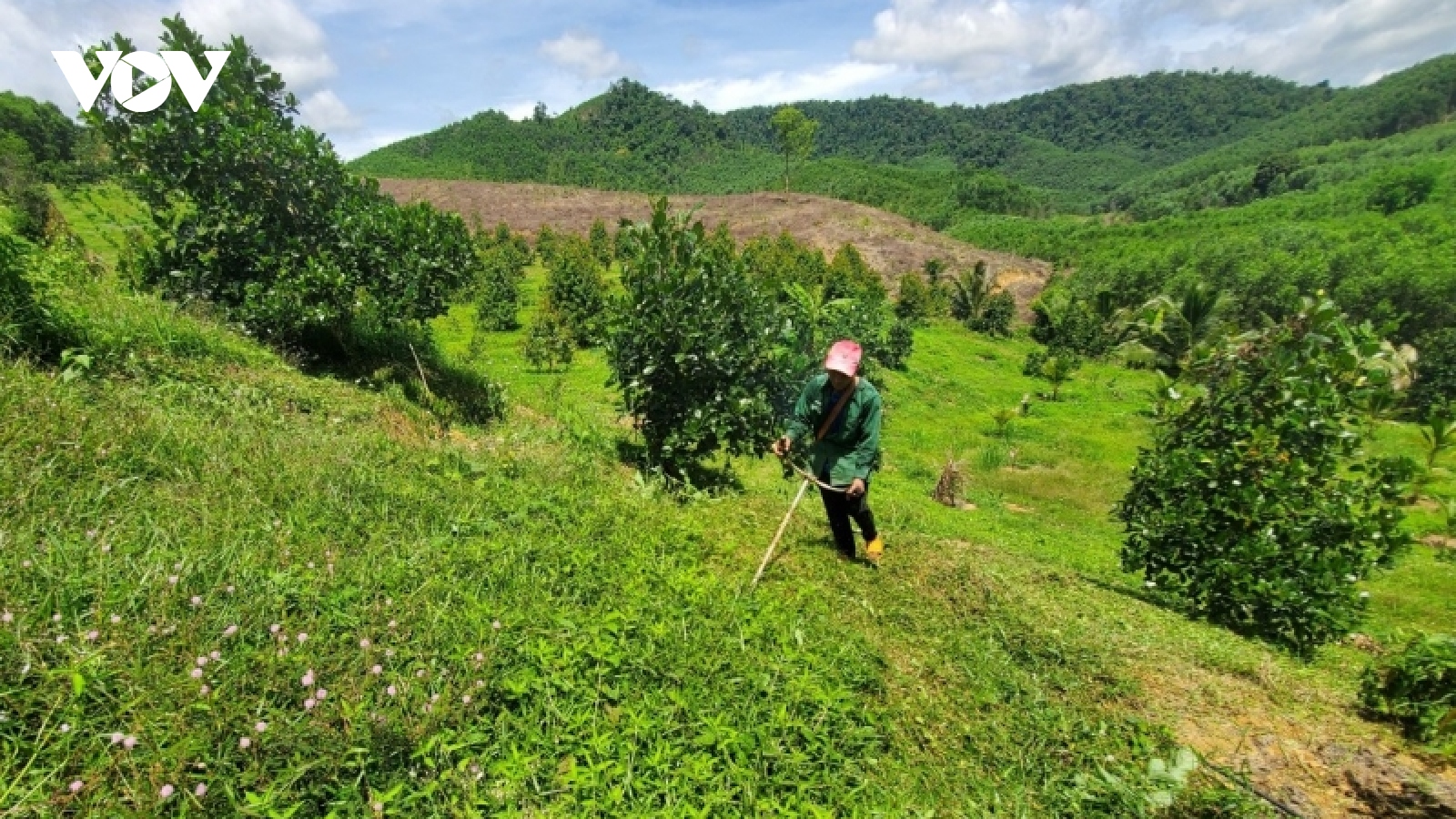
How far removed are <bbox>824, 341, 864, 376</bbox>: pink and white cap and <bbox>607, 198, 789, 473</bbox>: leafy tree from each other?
87.0 inches

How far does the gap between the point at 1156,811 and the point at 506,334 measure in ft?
80.5

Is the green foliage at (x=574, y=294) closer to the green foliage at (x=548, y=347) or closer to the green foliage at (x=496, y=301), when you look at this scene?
the green foliage at (x=496, y=301)

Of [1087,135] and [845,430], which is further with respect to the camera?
[1087,135]

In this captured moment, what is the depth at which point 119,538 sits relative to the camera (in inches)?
134

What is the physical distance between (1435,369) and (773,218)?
43.7m

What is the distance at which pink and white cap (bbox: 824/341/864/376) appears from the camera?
520 cm

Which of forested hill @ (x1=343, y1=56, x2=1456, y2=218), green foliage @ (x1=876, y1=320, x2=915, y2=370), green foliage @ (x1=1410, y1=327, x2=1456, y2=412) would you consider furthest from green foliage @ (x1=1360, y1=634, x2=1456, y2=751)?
forested hill @ (x1=343, y1=56, x2=1456, y2=218)

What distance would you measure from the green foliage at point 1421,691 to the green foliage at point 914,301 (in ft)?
116

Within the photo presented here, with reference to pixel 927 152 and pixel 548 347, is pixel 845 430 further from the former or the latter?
pixel 927 152

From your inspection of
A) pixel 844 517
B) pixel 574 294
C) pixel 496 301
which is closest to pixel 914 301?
pixel 574 294

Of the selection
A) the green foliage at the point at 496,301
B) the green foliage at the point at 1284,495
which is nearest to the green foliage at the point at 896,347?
the green foliage at the point at 496,301

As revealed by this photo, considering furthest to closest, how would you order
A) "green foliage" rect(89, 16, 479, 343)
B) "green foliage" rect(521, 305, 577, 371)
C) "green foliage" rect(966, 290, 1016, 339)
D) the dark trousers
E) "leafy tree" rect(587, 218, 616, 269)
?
"leafy tree" rect(587, 218, 616, 269) < "green foliage" rect(966, 290, 1016, 339) < "green foliage" rect(521, 305, 577, 371) < "green foliage" rect(89, 16, 479, 343) < the dark trousers

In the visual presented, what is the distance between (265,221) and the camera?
353 inches

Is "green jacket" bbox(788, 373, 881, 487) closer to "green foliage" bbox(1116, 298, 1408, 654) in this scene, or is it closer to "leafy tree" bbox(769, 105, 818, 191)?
"green foliage" bbox(1116, 298, 1408, 654)
